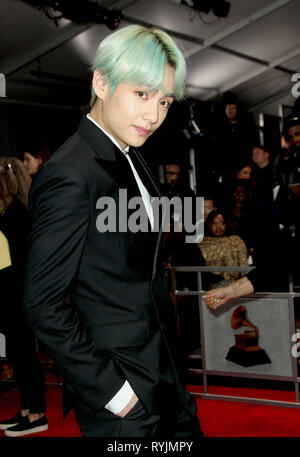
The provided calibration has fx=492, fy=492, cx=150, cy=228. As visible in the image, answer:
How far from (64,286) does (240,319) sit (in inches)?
124

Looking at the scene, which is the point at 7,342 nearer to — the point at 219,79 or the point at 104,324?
the point at 104,324

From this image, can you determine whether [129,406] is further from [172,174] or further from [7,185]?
[172,174]

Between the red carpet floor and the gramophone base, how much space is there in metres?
0.35

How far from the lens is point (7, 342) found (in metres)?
3.42

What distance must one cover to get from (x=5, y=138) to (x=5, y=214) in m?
7.14

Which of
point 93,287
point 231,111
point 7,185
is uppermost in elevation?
point 231,111

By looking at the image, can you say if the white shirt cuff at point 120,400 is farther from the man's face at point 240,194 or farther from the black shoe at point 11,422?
the man's face at point 240,194

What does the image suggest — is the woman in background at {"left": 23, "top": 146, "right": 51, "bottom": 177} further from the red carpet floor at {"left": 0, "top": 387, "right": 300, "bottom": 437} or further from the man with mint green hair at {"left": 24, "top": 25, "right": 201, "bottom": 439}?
the man with mint green hair at {"left": 24, "top": 25, "right": 201, "bottom": 439}

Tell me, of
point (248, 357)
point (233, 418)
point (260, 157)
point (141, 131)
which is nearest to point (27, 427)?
point (233, 418)

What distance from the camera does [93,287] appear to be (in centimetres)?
119

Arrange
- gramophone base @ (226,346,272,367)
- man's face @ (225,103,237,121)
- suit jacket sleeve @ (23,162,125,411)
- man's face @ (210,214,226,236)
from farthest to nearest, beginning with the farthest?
man's face @ (225,103,237,121) → man's face @ (210,214,226,236) → gramophone base @ (226,346,272,367) → suit jacket sleeve @ (23,162,125,411)

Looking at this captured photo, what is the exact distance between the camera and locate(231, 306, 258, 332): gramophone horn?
13.2 feet

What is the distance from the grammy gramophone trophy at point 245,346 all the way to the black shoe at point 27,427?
1.56 m

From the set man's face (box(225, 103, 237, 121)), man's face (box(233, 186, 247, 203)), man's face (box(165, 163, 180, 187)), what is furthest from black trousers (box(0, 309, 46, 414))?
man's face (box(225, 103, 237, 121))
